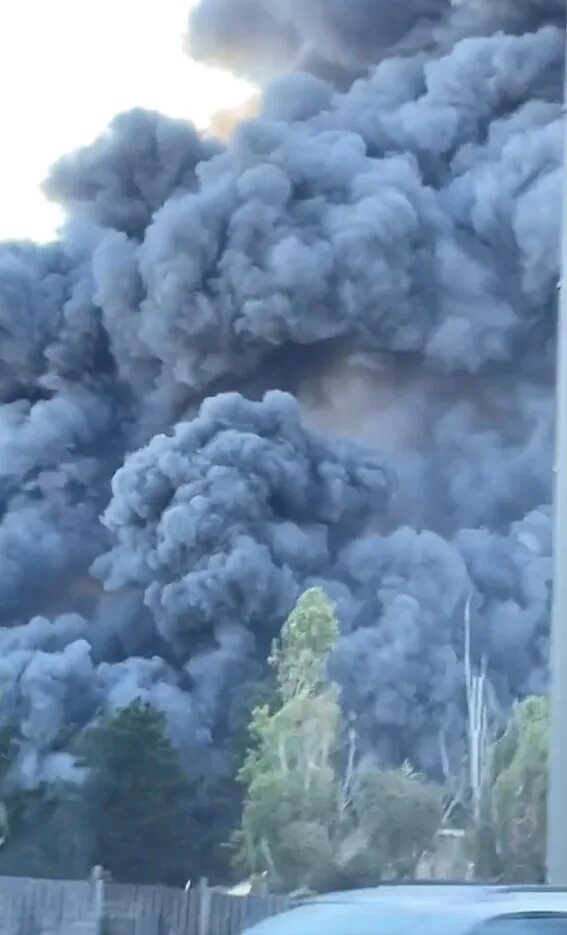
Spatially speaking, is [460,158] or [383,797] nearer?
[383,797]

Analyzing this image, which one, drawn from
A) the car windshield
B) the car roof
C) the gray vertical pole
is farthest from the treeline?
the car windshield

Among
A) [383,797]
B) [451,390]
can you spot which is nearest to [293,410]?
[451,390]

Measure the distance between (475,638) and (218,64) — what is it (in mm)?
4983

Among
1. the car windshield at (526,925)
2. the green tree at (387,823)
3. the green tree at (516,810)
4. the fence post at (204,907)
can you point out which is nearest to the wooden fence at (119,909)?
the fence post at (204,907)

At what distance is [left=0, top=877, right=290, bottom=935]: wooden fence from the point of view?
37.8 ft

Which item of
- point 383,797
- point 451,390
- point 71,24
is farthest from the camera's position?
point 71,24

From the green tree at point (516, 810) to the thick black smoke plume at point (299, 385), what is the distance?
39 centimetres

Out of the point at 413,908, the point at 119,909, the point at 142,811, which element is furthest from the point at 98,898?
the point at 413,908

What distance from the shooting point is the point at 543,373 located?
41.5ft

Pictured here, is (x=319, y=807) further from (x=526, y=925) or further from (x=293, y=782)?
(x=526, y=925)

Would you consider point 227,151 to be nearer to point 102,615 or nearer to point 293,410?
point 293,410

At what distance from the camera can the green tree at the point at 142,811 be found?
1163 centimetres

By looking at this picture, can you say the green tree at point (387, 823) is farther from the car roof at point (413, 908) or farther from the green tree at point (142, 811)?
the car roof at point (413, 908)

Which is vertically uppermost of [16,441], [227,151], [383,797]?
[227,151]
